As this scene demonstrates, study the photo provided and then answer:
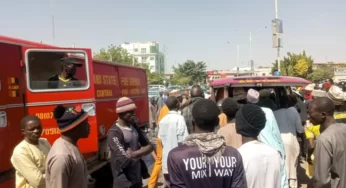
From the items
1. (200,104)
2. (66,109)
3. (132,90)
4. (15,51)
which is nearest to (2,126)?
(15,51)

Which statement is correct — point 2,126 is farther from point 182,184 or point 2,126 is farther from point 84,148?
point 182,184

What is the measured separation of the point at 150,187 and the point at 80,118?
11.9 ft

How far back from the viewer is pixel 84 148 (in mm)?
5887

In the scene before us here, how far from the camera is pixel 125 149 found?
4.12 metres

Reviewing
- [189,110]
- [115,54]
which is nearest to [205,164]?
[189,110]

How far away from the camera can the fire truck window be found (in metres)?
5.58

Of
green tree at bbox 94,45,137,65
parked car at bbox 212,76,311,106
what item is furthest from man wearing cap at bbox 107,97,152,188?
green tree at bbox 94,45,137,65

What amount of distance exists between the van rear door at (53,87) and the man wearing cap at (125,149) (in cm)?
183

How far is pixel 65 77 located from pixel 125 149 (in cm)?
219

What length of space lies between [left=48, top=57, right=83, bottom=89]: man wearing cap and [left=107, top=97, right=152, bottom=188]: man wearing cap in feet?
6.32

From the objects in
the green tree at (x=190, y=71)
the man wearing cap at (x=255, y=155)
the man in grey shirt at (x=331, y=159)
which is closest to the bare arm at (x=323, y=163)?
the man in grey shirt at (x=331, y=159)

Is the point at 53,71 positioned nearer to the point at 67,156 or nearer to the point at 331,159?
the point at 67,156

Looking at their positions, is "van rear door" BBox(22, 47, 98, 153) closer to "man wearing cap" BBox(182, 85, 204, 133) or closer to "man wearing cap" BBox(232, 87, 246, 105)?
"man wearing cap" BBox(182, 85, 204, 133)

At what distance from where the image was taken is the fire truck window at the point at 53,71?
220 inches
